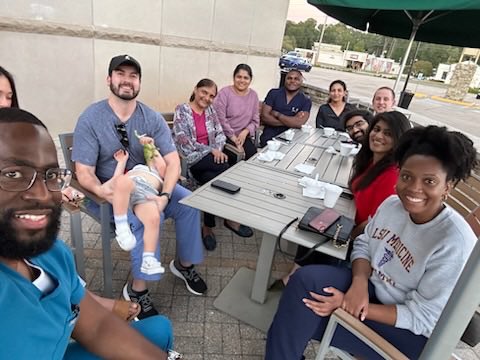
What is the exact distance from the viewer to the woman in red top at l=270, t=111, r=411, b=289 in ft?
5.74

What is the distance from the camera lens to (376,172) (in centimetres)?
181

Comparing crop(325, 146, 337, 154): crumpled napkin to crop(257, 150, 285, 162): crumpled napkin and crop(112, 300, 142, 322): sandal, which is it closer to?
crop(257, 150, 285, 162): crumpled napkin

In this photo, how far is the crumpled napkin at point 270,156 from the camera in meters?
2.39

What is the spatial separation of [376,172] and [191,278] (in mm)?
1325

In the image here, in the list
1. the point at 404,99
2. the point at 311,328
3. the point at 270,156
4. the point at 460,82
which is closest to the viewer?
the point at 311,328

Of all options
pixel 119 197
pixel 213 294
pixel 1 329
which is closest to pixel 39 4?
pixel 119 197

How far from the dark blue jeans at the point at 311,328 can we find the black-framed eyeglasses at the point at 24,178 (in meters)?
1.02

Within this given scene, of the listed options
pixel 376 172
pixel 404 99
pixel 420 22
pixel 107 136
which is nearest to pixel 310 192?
pixel 376 172

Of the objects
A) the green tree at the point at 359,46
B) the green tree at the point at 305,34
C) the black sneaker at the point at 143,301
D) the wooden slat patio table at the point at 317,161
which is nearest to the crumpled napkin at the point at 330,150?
the wooden slat patio table at the point at 317,161

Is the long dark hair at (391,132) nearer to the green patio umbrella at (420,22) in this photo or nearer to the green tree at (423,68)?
the green patio umbrella at (420,22)

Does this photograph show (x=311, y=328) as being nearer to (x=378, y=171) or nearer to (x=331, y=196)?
(x=331, y=196)

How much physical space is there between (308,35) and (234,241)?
5589 cm

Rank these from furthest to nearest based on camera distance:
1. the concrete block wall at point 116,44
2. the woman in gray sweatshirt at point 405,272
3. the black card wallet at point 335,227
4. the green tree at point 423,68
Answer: the green tree at point 423,68 → the concrete block wall at point 116,44 → the black card wallet at point 335,227 → the woman in gray sweatshirt at point 405,272

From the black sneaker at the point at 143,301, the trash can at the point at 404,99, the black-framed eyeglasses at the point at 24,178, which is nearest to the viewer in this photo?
the black-framed eyeglasses at the point at 24,178
